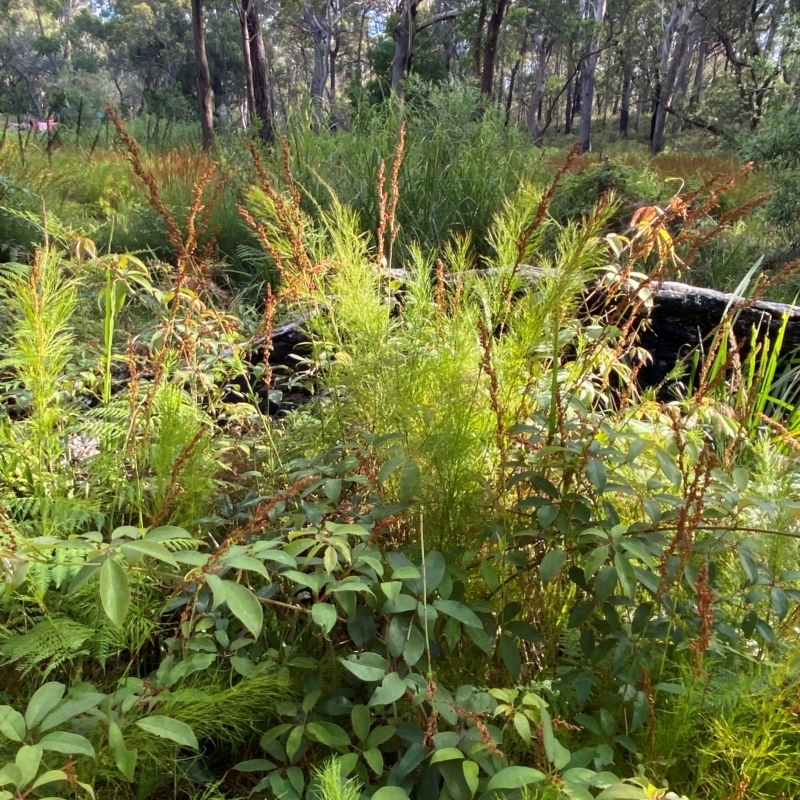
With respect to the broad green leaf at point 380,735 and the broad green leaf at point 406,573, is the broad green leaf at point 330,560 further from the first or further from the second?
the broad green leaf at point 380,735

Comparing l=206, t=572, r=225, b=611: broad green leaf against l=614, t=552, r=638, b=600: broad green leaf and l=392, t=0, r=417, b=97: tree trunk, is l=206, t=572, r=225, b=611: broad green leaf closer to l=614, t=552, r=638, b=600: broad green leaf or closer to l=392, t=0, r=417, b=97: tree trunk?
l=614, t=552, r=638, b=600: broad green leaf

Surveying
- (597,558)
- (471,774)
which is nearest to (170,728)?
(471,774)

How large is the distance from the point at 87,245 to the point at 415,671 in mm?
1492

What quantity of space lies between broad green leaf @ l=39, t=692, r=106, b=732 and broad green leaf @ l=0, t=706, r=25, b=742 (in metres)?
0.03

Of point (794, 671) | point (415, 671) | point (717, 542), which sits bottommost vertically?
point (415, 671)

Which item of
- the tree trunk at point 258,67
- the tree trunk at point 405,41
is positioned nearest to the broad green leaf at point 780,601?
the tree trunk at point 258,67

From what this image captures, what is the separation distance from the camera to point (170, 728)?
2.69ft

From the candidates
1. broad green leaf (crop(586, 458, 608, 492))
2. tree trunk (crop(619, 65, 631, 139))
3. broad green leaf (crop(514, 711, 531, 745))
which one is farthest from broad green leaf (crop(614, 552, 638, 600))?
tree trunk (crop(619, 65, 631, 139))

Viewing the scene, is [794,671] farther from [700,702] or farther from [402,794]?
[402,794]

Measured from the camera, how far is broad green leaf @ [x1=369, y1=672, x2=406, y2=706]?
0.86 metres

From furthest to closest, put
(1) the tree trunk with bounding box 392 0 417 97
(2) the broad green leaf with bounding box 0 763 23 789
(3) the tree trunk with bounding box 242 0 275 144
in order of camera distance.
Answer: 1. (1) the tree trunk with bounding box 392 0 417 97
2. (3) the tree trunk with bounding box 242 0 275 144
3. (2) the broad green leaf with bounding box 0 763 23 789

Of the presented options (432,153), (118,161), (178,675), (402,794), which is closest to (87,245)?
(178,675)

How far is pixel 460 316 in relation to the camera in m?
1.48

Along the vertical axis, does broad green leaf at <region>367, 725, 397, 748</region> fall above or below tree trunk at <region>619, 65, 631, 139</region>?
below
